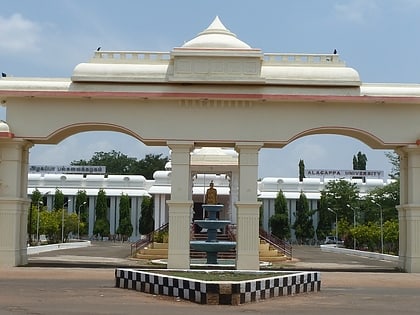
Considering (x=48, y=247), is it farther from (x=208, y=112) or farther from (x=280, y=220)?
(x=280, y=220)

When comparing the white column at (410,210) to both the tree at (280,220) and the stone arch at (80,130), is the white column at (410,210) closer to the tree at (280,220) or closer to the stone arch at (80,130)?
the stone arch at (80,130)

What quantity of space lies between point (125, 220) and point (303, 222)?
15.7m

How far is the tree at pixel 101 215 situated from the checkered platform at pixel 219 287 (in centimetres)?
4647

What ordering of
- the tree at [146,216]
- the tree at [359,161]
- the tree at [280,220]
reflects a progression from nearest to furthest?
1. the tree at [280,220]
2. the tree at [146,216]
3. the tree at [359,161]

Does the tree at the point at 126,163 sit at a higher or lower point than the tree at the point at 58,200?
higher

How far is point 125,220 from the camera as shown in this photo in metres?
62.3

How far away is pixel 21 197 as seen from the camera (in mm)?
24641

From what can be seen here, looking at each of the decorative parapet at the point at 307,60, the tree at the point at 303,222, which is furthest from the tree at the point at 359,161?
the decorative parapet at the point at 307,60

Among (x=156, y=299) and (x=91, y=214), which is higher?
(x=91, y=214)

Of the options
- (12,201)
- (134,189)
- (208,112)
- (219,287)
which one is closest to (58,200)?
(134,189)

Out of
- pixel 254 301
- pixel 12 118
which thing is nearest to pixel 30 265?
pixel 12 118

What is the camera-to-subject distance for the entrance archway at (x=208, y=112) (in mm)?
23922

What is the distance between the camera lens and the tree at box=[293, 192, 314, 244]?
60.9 metres

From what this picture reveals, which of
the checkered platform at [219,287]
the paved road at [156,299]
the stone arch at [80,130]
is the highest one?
the stone arch at [80,130]
